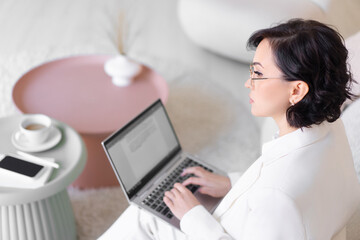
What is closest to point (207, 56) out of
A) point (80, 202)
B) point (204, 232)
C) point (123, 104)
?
point (123, 104)

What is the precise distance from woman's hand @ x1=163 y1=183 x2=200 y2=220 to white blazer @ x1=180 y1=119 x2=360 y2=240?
10cm

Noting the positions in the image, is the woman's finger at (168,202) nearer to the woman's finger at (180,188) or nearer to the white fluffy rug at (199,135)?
the woman's finger at (180,188)

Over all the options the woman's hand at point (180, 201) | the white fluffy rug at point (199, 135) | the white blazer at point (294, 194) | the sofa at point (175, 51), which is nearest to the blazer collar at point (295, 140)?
the white blazer at point (294, 194)

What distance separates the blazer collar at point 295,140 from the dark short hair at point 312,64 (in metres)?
0.02

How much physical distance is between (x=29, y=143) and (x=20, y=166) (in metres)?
0.15

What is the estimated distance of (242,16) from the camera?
302 centimetres

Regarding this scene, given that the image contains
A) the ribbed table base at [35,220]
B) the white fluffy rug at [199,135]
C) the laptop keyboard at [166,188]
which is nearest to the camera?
the laptop keyboard at [166,188]

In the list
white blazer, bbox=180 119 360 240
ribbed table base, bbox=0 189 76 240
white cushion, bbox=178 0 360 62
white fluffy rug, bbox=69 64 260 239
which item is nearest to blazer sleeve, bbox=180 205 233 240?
white blazer, bbox=180 119 360 240

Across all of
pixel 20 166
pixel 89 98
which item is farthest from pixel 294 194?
pixel 89 98

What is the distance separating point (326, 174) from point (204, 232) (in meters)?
0.36

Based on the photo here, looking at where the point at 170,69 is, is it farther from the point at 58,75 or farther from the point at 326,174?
the point at 326,174

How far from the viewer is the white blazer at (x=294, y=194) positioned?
102 cm

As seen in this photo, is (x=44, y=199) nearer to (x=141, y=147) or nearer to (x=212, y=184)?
(x=141, y=147)

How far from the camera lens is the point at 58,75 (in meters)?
2.45
